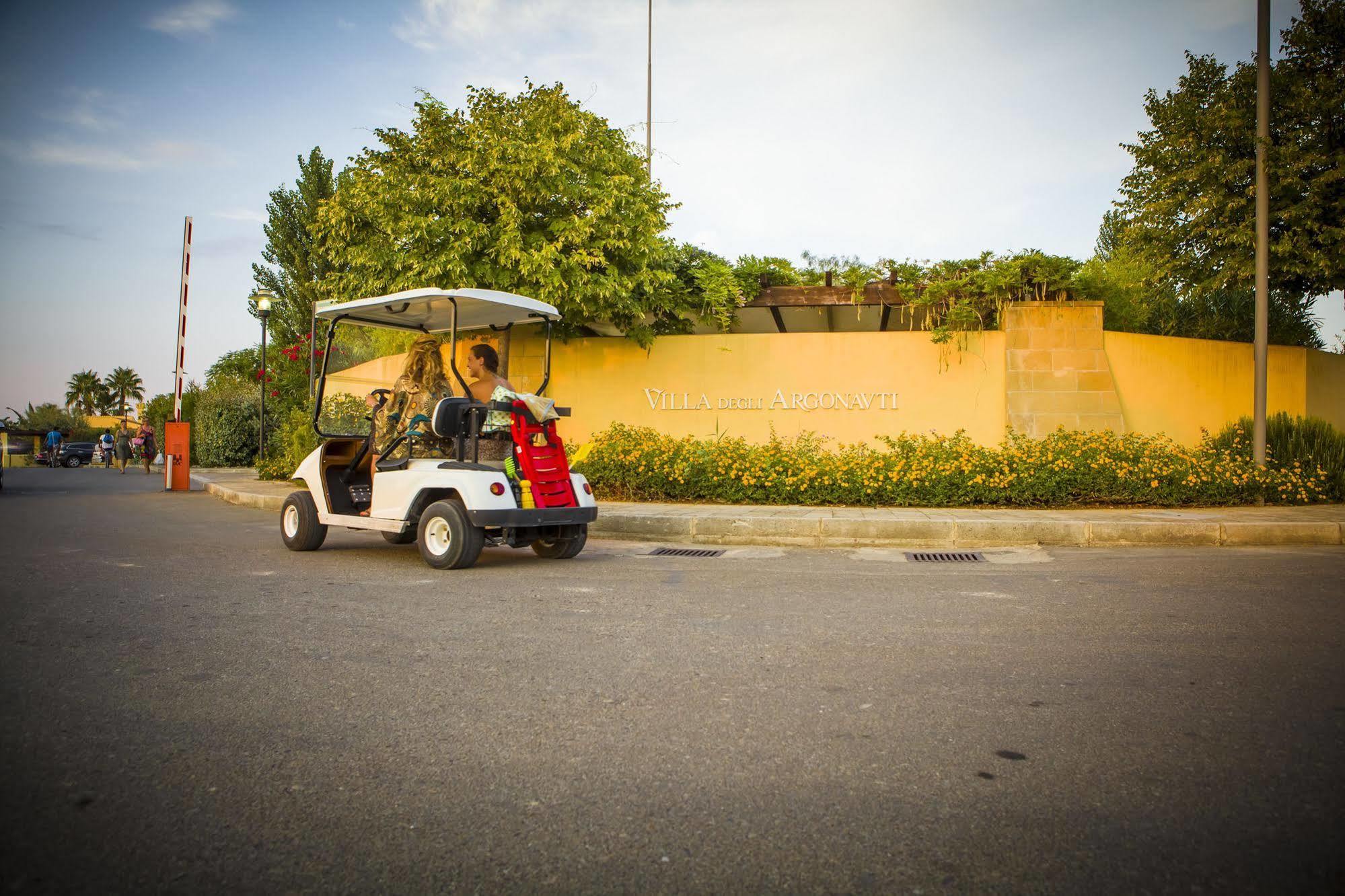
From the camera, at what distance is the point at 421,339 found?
7.93 m

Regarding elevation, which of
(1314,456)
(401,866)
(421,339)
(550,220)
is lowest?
(401,866)

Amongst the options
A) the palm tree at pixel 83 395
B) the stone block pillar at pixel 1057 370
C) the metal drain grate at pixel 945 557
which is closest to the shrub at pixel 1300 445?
the stone block pillar at pixel 1057 370

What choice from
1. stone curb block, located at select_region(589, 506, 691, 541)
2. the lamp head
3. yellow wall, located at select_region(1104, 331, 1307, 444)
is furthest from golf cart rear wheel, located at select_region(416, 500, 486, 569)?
the lamp head

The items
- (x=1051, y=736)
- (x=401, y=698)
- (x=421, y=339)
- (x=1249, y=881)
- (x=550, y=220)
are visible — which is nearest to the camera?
(x=1249, y=881)

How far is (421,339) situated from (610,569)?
2.70m

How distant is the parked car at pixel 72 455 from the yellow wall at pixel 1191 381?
45.8 m

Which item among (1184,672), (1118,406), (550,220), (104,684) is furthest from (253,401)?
(1184,672)

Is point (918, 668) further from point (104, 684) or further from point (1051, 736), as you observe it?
point (104, 684)

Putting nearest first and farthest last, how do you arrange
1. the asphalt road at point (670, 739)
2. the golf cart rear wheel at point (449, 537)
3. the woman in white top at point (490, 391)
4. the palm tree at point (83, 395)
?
the asphalt road at point (670, 739) < the golf cart rear wheel at point (449, 537) < the woman in white top at point (490, 391) < the palm tree at point (83, 395)

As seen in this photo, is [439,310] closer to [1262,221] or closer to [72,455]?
[1262,221]

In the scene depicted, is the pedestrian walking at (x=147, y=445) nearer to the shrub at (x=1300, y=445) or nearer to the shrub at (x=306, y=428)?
the shrub at (x=306, y=428)

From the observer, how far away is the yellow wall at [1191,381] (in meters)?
12.9

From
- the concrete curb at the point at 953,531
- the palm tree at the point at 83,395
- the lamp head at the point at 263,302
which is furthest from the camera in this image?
the palm tree at the point at 83,395

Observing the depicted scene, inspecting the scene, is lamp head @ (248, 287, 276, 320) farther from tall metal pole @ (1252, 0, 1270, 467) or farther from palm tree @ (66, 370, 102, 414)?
palm tree @ (66, 370, 102, 414)
